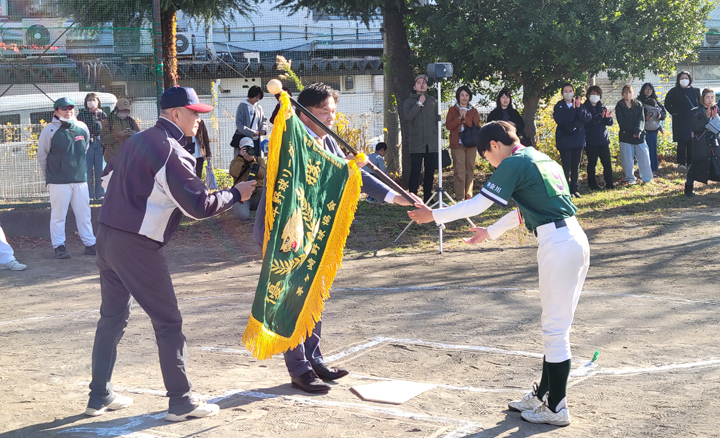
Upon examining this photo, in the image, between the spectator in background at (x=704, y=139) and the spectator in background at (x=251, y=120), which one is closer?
the spectator in background at (x=251, y=120)

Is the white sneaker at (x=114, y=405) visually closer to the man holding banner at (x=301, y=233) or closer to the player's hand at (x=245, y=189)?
the man holding banner at (x=301, y=233)

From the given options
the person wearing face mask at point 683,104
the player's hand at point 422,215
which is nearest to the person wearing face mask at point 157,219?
the player's hand at point 422,215

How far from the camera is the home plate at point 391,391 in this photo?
5.25m

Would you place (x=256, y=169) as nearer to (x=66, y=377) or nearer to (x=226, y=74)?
(x=66, y=377)

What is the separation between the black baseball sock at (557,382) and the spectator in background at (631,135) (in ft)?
38.1

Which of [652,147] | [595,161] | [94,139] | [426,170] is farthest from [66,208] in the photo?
[652,147]

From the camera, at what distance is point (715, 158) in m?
14.3

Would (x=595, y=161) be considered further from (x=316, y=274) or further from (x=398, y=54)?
(x=316, y=274)

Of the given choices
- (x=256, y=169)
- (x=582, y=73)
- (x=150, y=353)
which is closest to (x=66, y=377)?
(x=150, y=353)

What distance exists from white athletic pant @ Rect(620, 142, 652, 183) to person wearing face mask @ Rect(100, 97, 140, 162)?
9.61m

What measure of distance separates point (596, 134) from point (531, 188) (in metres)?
10.8

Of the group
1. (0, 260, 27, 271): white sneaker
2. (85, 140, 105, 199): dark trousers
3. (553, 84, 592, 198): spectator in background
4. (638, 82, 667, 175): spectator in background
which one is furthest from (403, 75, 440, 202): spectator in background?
(0, 260, 27, 271): white sneaker

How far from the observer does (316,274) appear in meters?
5.43

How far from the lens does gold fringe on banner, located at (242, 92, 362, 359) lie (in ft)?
16.6
